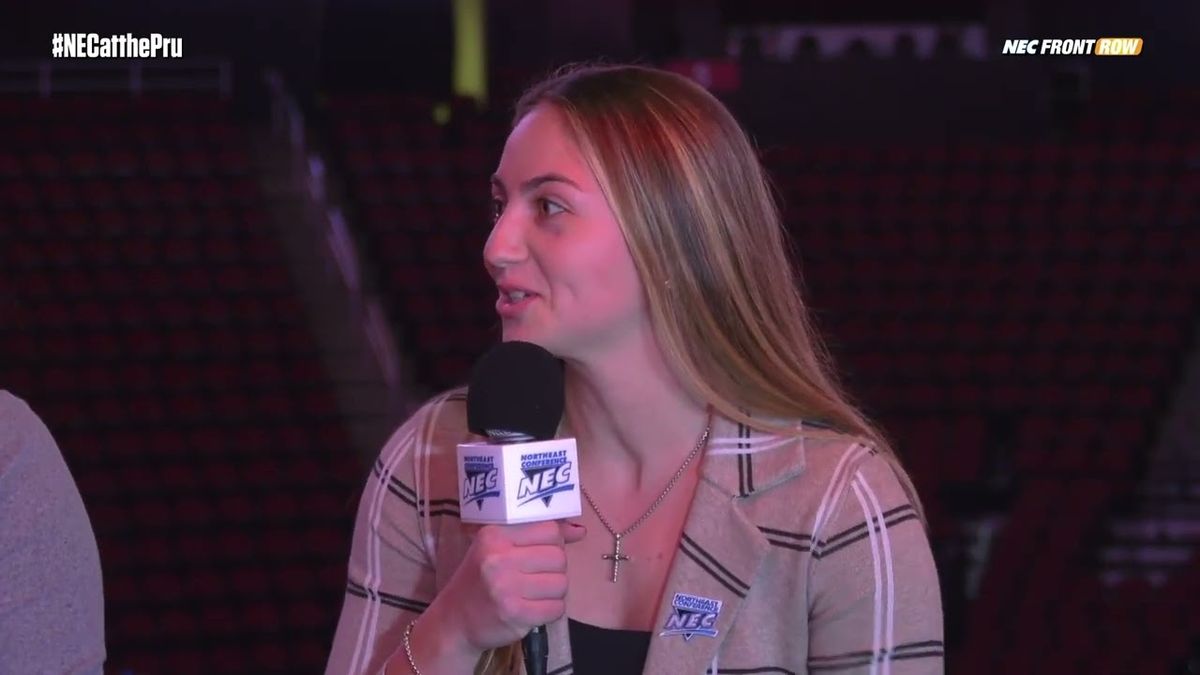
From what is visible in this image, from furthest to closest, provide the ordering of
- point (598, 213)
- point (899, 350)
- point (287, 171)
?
point (287, 171), point (899, 350), point (598, 213)

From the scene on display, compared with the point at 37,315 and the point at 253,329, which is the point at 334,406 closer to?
the point at 253,329

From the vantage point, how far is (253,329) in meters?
6.84

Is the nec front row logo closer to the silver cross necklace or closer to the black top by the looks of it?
the silver cross necklace

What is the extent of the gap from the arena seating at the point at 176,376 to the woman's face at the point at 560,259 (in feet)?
14.8

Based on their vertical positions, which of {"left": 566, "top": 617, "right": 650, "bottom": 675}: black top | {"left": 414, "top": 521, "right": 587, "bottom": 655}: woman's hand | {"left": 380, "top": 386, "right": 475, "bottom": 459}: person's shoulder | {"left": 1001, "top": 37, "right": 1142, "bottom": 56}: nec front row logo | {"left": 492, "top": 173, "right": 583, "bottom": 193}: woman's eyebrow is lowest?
{"left": 566, "top": 617, "right": 650, "bottom": 675}: black top

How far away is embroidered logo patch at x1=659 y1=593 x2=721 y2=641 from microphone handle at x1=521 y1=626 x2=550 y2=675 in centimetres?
17

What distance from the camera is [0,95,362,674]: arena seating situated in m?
5.82

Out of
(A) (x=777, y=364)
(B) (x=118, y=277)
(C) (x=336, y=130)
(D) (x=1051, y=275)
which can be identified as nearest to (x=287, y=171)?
(C) (x=336, y=130)

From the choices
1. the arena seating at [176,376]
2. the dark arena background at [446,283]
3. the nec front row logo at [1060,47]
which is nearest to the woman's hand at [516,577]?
the nec front row logo at [1060,47]

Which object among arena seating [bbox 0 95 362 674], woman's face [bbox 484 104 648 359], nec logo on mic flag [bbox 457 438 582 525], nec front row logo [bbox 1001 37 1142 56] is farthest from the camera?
arena seating [bbox 0 95 362 674]

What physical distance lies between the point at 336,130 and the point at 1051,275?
13.0ft

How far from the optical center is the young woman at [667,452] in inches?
53.2

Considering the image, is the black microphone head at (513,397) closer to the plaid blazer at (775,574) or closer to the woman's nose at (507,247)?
the woman's nose at (507,247)

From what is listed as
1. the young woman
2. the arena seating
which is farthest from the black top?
the arena seating
